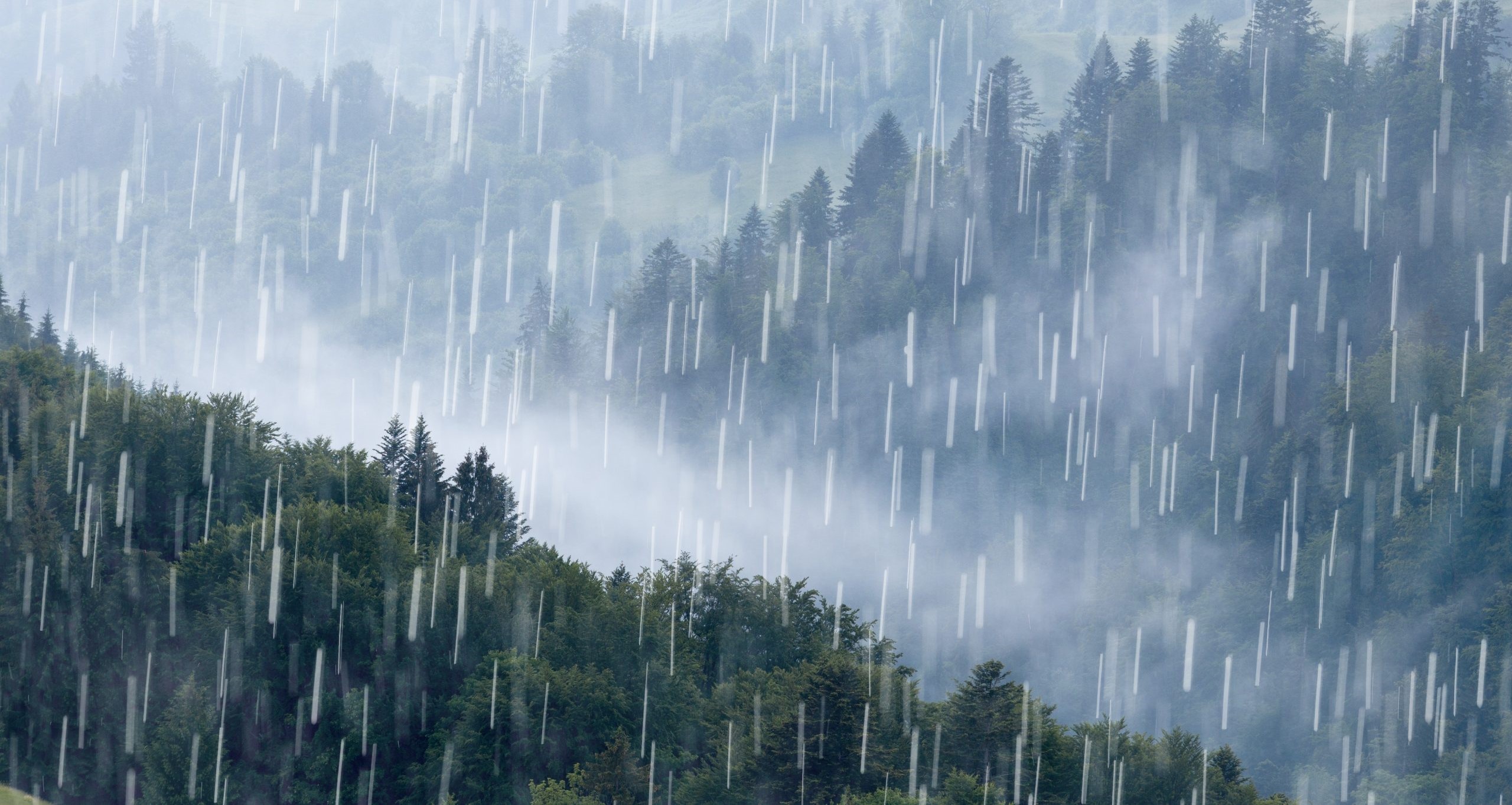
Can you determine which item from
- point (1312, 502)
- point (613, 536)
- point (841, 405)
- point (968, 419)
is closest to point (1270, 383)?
point (1312, 502)

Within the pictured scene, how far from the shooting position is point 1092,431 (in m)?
133

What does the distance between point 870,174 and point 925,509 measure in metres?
34.8

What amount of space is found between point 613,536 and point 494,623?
11169 centimetres

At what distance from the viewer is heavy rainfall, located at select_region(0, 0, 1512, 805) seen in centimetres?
4491

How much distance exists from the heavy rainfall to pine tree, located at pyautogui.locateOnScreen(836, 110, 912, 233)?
3.13 feet

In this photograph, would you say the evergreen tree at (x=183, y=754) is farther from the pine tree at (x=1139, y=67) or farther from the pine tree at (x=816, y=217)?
the pine tree at (x=1139, y=67)

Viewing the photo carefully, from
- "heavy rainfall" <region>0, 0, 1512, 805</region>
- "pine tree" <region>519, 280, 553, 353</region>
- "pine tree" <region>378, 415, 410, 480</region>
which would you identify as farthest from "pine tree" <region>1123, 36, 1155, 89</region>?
"pine tree" <region>378, 415, 410, 480</region>

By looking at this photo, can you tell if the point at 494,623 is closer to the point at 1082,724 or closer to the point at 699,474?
the point at 1082,724

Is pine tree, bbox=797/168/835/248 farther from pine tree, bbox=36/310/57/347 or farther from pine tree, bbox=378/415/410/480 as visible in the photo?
pine tree, bbox=378/415/410/480

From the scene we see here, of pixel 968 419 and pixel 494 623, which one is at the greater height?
pixel 968 419

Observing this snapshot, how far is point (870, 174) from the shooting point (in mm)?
153250

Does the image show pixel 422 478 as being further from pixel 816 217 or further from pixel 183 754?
pixel 816 217

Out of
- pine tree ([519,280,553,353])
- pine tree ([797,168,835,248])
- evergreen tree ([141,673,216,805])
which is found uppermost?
pine tree ([797,168,835,248])

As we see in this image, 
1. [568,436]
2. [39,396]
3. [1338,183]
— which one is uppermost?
[1338,183]
